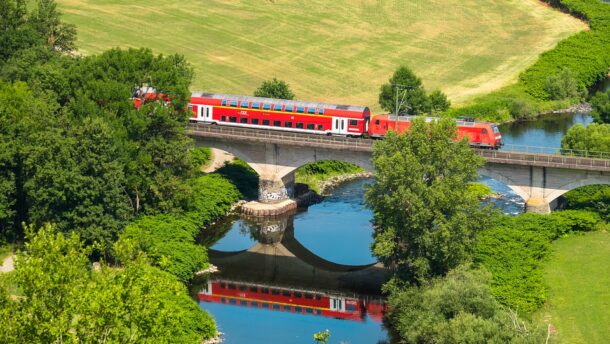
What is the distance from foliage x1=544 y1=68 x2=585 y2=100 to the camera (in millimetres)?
178250

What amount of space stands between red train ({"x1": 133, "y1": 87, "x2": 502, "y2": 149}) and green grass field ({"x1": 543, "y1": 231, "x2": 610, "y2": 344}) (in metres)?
17.2

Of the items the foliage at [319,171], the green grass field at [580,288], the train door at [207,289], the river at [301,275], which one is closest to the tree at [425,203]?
the river at [301,275]

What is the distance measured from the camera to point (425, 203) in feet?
321

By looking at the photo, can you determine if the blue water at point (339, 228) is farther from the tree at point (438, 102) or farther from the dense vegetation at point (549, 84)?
the dense vegetation at point (549, 84)

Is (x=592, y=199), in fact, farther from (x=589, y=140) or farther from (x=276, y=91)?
(x=276, y=91)

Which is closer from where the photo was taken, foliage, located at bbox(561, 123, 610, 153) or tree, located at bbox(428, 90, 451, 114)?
foliage, located at bbox(561, 123, 610, 153)

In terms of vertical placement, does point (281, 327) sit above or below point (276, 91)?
below

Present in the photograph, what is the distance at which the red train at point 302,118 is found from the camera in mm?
124500

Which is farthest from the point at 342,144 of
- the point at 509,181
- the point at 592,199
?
the point at 592,199

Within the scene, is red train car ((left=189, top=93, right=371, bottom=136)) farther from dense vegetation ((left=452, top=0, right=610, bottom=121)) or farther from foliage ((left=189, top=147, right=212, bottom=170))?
dense vegetation ((left=452, top=0, right=610, bottom=121))

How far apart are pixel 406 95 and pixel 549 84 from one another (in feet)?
118

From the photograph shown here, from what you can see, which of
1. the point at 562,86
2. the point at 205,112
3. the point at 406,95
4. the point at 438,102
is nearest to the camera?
the point at 205,112

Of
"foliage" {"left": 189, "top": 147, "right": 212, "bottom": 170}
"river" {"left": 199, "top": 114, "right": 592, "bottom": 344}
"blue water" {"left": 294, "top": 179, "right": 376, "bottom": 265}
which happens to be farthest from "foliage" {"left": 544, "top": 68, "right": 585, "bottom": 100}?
"foliage" {"left": 189, "top": 147, "right": 212, "bottom": 170}

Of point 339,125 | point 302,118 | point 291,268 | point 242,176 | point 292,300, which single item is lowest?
point 292,300
